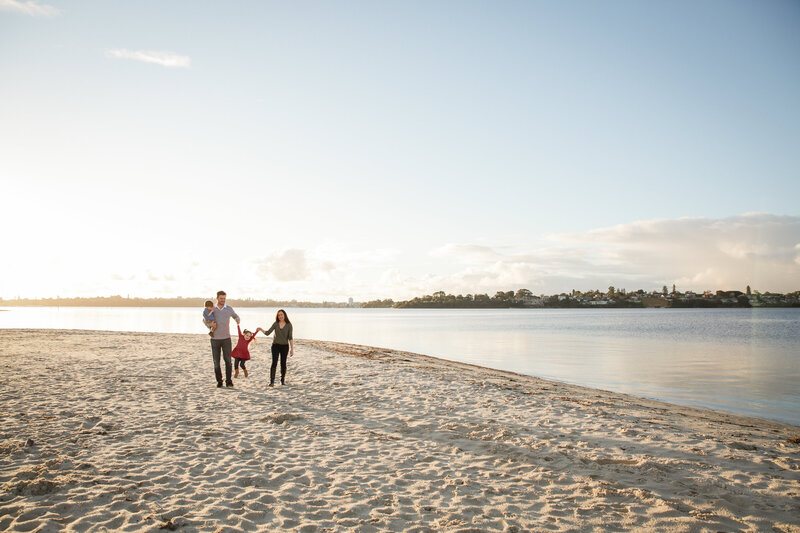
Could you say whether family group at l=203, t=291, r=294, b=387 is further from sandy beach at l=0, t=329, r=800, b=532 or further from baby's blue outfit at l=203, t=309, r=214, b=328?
sandy beach at l=0, t=329, r=800, b=532

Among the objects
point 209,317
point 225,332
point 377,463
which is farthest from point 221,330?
point 377,463

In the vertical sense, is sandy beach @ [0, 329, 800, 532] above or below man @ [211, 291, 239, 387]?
below

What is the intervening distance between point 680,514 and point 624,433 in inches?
134

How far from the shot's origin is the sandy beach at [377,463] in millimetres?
4848

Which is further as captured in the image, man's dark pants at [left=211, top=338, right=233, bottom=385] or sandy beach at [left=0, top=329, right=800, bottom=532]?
man's dark pants at [left=211, top=338, right=233, bottom=385]

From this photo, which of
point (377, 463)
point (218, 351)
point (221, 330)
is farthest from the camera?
point (218, 351)

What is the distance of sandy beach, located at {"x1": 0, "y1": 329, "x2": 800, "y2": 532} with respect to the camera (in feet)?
15.9

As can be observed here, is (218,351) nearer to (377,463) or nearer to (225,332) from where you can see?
(225,332)

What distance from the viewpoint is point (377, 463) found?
6.55m

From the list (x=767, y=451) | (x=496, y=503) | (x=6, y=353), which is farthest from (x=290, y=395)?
(x=6, y=353)

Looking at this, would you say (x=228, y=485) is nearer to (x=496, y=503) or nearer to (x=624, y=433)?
(x=496, y=503)

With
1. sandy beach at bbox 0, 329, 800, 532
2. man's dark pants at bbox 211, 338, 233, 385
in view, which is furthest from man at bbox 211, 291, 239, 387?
sandy beach at bbox 0, 329, 800, 532

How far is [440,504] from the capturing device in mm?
5188

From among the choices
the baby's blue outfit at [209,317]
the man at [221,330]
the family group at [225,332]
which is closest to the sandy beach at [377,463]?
the family group at [225,332]
